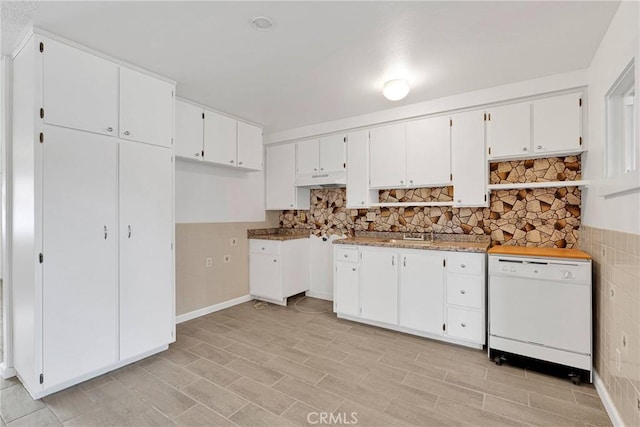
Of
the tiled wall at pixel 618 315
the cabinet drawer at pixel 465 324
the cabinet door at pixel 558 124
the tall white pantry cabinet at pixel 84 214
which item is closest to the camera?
the tiled wall at pixel 618 315

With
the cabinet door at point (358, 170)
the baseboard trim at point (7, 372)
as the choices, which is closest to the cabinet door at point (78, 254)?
the baseboard trim at point (7, 372)

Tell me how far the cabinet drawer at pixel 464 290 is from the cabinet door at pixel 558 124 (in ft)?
4.43

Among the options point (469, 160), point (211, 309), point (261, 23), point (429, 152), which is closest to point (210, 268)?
point (211, 309)

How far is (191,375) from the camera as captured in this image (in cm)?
239

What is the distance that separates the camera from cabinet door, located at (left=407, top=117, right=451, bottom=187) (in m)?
3.23

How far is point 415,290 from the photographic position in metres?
3.10

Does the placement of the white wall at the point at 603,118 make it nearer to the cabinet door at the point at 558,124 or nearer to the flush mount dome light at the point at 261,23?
the cabinet door at the point at 558,124

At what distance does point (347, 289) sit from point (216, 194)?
2.12 meters

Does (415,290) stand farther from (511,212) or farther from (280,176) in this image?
(280,176)

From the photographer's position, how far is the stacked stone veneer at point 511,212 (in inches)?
114

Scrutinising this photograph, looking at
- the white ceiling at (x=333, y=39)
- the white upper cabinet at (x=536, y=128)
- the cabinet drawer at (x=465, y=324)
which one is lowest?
the cabinet drawer at (x=465, y=324)

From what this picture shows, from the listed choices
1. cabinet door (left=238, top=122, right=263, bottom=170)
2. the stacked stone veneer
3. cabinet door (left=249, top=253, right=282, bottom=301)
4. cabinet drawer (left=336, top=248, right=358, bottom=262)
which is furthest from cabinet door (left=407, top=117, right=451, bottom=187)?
cabinet door (left=249, top=253, right=282, bottom=301)

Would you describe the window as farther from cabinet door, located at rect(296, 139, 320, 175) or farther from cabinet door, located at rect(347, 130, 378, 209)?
cabinet door, located at rect(296, 139, 320, 175)

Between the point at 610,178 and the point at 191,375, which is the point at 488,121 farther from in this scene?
the point at 191,375
